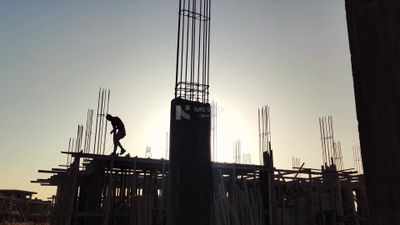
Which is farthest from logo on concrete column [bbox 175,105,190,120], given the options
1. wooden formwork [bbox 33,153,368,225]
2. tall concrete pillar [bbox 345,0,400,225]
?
wooden formwork [bbox 33,153,368,225]

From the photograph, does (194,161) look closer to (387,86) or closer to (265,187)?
(387,86)

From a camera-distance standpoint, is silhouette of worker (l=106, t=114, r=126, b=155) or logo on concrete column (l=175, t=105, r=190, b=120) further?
silhouette of worker (l=106, t=114, r=126, b=155)

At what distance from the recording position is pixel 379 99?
1235mm

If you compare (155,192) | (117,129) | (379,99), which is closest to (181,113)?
(379,99)

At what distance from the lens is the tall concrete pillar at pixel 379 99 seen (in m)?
1.18

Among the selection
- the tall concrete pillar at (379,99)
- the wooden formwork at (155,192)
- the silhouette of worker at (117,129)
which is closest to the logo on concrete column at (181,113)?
the tall concrete pillar at (379,99)

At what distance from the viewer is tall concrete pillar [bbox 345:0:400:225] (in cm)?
118

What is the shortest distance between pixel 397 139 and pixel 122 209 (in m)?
13.7

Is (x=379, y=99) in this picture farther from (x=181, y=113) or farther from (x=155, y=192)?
(x=155, y=192)

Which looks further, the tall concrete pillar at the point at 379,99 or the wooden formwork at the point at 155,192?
the wooden formwork at the point at 155,192

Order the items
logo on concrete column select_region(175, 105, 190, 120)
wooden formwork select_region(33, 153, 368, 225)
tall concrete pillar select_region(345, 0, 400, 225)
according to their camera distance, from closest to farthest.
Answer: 1. tall concrete pillar select_region(345, 0, 400, 225)
2. logo on concrete column select_region(175, 105, 190, 120)
3. wooden formwork select_region(33, 153, 368, 225)

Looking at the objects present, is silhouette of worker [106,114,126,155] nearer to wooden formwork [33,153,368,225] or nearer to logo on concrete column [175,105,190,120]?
wooden formwork [33,153,368,225]

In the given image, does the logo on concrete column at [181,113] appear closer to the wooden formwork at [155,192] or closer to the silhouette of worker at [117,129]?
the wooden formwork at [155,192]

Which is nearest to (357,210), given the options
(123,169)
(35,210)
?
(123,169)
